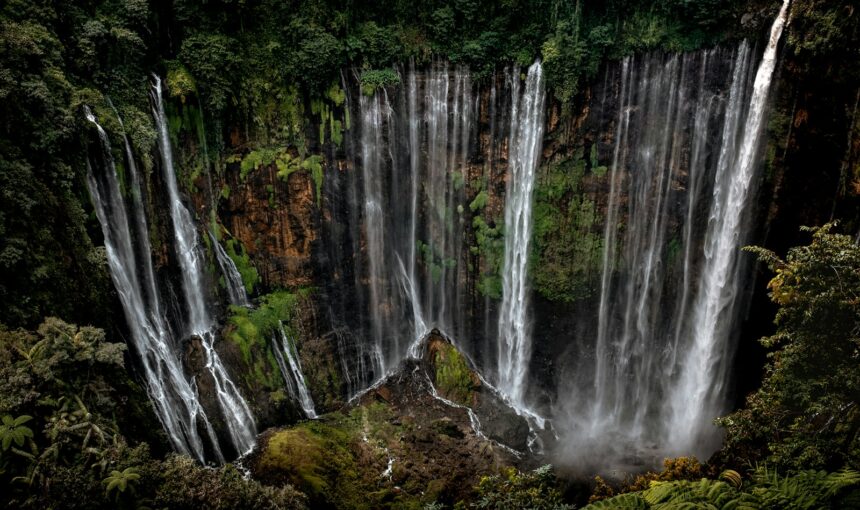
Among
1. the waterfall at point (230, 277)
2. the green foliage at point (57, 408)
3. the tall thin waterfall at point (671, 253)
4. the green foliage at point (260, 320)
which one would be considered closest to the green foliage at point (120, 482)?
the green foliage at point (57, 408)

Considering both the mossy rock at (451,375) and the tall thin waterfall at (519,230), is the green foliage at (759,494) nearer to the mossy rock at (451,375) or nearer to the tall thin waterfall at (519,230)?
the mossy rock at (451,375)

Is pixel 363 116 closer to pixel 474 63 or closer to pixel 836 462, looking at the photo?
pixel 474 63

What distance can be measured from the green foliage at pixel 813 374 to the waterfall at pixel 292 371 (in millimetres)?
10832

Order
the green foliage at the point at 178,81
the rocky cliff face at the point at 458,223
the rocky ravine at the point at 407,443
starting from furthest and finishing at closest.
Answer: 1. the rocky cliff face at the point at 458,223
2. the green foliage at the point at 178,81
3. the rocky ravine at the point at 407,443

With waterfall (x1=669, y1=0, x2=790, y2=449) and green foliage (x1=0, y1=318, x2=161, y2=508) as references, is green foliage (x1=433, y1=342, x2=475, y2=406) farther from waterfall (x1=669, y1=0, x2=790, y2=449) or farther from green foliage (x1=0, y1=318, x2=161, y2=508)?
green foliage (x1=0, y1=318, x2=161, y2=508)

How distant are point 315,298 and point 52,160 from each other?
7.92m

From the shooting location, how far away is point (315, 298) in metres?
16.4

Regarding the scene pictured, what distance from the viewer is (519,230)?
16797mm

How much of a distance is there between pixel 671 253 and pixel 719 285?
1544 mm

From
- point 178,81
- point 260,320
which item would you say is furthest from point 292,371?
point 178,81

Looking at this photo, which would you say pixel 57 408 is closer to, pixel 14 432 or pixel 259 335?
pixel 14 432

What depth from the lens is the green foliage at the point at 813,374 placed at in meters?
6.69

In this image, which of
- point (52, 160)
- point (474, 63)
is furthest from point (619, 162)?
point (52, 160)

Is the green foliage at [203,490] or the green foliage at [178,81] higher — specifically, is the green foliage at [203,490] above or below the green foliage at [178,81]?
below
